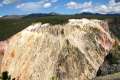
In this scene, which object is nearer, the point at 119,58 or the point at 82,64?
the point at 82,64

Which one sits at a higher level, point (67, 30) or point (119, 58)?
point (67, 30)

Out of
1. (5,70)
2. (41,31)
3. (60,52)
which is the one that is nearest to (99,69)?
(60,52)

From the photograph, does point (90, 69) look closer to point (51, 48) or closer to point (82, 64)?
point (82, 64)

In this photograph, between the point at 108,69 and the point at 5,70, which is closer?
the point at 108,69

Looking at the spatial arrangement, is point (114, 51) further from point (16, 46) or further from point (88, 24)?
point (16, 46)

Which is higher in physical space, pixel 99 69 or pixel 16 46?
pixel 16 46

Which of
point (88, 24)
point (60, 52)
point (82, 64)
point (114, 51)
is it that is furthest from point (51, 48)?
point (114, 51)
